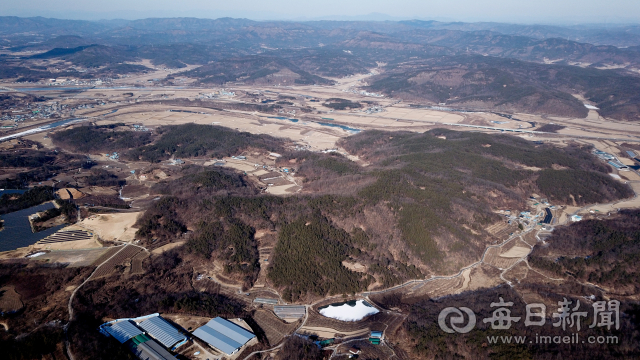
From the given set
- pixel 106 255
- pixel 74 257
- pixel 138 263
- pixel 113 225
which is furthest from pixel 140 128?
pixel 138 263

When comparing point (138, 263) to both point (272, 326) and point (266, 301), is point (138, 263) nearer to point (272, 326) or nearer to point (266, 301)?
point (266, 301)

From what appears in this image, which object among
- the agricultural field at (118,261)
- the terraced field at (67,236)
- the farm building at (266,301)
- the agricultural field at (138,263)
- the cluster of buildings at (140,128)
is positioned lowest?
the farm building at (266,301)

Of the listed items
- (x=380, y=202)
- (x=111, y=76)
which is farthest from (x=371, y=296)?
(x=111, y=76)

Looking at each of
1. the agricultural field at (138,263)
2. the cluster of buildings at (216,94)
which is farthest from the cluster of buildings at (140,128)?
the agricultural field at (138,263)

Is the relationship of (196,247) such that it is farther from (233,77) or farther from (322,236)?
(233,77)

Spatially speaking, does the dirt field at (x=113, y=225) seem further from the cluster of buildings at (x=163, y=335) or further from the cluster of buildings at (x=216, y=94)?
the cluster of buildings at (x=216, y=94)

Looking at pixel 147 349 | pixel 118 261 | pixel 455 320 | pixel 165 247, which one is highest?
pixel 455 320

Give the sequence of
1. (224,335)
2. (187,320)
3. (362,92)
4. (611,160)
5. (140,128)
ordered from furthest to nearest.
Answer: (362,92), (140,128), (611,160), (187,320), (224,335)
